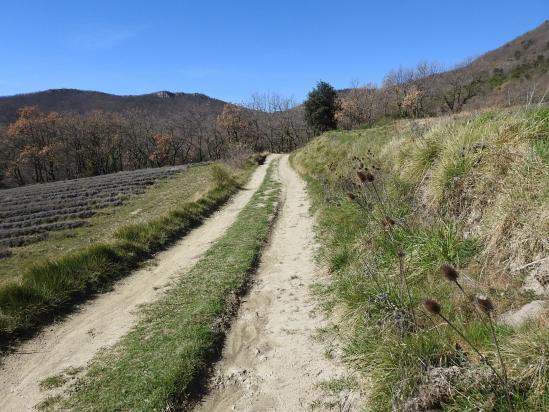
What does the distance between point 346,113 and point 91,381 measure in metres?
65.8

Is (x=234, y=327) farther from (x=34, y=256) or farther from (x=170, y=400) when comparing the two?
(x=34, y=256)

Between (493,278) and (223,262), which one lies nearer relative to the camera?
(493,278)

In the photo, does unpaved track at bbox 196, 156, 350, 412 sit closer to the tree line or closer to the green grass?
the green grass

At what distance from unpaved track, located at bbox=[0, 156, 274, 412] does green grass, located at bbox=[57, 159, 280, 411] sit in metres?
0.37

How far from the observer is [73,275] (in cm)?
794

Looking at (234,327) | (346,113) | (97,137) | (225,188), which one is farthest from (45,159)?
(234,327)

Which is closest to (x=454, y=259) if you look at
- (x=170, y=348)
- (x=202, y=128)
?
(x=170, y=348)

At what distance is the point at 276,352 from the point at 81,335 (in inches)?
134

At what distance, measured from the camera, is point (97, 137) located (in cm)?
7744

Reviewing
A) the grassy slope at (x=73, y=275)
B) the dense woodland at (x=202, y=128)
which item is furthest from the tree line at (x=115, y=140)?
the grassy slope at (x=73, y=275)

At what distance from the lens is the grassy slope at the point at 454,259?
9.84ft

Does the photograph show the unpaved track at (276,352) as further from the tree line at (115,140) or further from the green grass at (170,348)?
the tree line at (115,140)

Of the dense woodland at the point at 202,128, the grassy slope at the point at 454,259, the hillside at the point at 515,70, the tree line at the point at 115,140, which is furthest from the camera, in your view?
the tree line at the point at 115,140

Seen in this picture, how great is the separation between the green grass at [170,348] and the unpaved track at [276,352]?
11.5 inches
